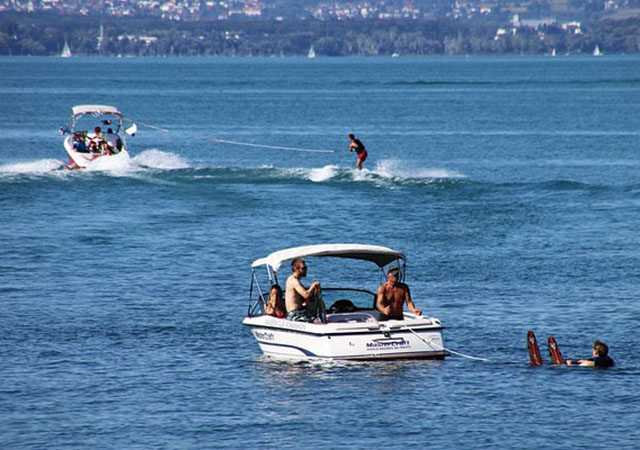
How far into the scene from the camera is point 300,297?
2355 cm

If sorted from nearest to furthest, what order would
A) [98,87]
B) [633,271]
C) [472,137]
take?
[633,271], [472,137], [98,87]

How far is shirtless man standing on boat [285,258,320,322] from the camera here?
23.2 metres

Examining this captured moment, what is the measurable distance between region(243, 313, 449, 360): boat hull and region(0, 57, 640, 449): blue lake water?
36 centimetres

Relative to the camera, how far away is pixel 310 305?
23.3m

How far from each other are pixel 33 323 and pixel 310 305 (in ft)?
26.9

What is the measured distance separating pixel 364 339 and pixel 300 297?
6.00ft

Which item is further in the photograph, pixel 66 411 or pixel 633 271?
pixel 633 271

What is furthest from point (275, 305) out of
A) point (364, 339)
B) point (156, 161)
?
point (156, 161)

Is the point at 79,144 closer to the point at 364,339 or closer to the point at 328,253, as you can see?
the point at 328,253

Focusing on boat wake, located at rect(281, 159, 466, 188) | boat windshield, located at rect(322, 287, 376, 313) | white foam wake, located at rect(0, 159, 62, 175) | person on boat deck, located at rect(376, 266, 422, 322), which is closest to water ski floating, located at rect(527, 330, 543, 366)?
person on boat deck, located at rect(376, 266, 422, 322)

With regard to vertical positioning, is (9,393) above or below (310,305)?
below

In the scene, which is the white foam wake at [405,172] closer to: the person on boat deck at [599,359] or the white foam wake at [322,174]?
the white foam wake at [322,174]

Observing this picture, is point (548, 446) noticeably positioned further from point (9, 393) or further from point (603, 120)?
point (603, 120)

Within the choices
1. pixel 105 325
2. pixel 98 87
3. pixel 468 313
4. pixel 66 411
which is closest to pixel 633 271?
pixel 468 313
